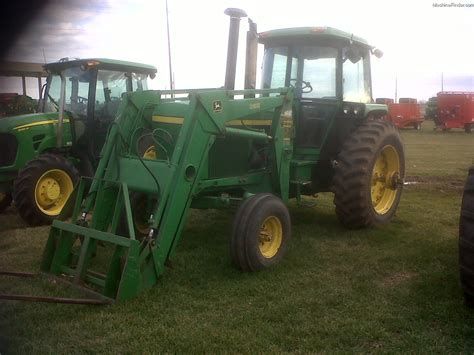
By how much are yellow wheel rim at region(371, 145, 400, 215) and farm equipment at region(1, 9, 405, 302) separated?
0.01 m

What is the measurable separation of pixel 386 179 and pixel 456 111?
24.6 m

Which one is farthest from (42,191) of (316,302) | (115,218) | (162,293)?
(316,302)

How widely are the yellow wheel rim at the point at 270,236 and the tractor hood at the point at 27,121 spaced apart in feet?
12.2

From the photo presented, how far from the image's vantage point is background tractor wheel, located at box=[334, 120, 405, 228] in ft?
17.6

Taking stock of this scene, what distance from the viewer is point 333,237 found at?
5.53 meters

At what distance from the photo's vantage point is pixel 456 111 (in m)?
28.2

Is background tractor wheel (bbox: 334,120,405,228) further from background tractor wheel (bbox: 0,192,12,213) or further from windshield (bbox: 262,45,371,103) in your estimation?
background tractor wheel (bbox: 0,192,12,213)

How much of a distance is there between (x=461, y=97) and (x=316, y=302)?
91.6ft

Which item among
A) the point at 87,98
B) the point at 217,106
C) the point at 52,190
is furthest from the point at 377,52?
the point at 52,190

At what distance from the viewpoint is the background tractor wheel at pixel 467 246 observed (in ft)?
10.9

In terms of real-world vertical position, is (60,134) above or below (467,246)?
above

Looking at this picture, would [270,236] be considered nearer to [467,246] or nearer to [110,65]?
[467,246]

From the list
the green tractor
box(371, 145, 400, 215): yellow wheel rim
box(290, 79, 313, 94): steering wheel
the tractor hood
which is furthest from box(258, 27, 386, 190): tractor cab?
the tractor hood

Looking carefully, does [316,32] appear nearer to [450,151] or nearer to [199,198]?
[199,198]
